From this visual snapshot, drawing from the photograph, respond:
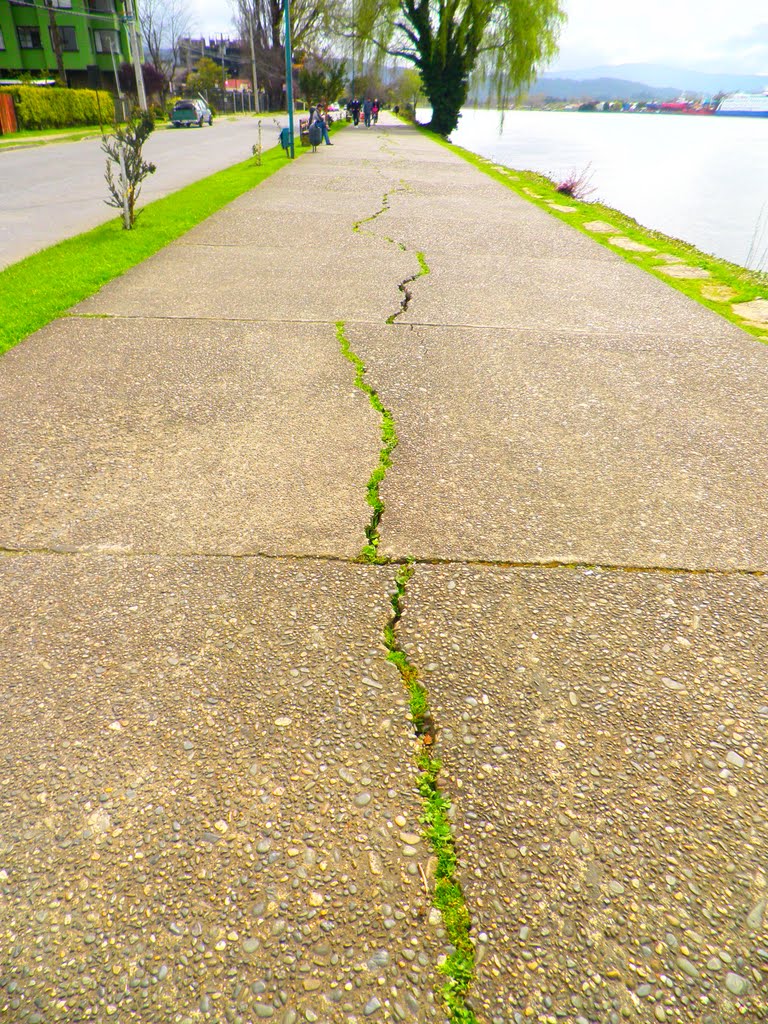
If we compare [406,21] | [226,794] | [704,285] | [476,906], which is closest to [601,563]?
[476,906]

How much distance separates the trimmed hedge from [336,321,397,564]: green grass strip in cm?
3025

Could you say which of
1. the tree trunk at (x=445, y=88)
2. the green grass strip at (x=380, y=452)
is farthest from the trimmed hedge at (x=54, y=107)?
the green grass strip at (x=380, y=452)

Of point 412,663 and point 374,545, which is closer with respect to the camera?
point 412,663

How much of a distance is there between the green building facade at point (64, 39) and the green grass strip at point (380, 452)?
5081 centimetres

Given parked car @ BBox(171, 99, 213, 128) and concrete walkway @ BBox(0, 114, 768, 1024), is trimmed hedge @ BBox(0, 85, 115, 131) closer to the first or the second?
parked car @ BBox(171, 99, 213, 128)

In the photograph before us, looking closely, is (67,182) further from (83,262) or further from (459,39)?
(459,39)

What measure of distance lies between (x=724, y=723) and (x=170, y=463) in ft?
8.91

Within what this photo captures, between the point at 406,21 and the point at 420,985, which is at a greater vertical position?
the point at 406,21

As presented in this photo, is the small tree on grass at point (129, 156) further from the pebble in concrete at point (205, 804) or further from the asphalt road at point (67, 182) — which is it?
the pebble in concrete at point (205, 804)

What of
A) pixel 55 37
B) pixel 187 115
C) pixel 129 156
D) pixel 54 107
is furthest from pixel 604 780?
pixel 55 37

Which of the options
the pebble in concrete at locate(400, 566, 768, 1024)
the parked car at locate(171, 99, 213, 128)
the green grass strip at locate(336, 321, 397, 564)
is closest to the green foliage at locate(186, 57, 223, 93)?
the parked car at locate(171, 99, 213, 128)

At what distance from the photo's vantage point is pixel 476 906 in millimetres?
1547

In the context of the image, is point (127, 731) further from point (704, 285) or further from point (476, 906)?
point (704, 285)

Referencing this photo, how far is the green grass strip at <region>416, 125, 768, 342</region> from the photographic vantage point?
6.83 metres
